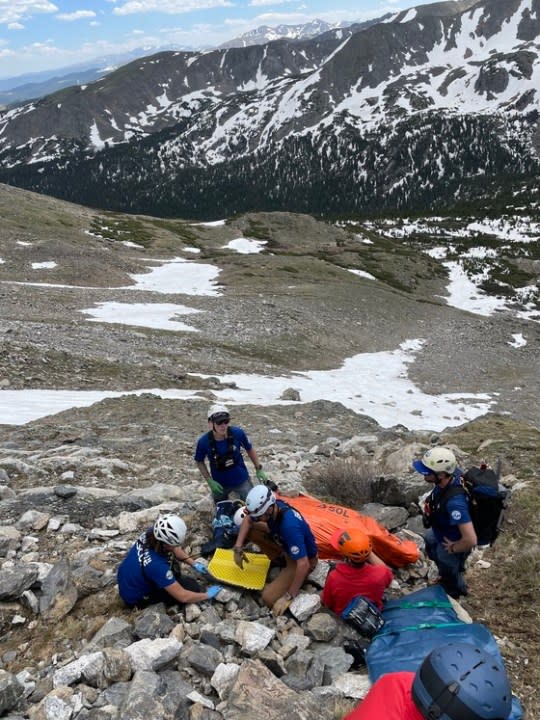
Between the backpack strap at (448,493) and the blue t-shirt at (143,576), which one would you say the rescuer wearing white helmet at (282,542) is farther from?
the backpack strap at (448,493)

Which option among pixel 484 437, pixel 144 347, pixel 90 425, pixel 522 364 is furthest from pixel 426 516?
pixel 522 364

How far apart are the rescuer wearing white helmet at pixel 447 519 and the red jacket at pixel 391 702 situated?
126 inches

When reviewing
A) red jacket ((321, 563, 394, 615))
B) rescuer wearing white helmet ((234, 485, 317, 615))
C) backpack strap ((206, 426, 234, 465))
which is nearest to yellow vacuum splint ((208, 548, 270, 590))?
rescuer wearing white helmet ((234, 485, 317, 615))

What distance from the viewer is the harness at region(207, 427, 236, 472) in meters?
10.2

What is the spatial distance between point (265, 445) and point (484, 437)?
676 centimetres

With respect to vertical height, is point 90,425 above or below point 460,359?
above

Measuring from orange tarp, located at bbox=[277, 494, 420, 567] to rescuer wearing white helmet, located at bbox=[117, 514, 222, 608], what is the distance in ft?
6.99

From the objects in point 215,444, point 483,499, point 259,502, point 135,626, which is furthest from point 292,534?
point 215,444

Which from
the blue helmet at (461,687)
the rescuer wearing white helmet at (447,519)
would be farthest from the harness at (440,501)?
the blue helmet at (461,687)

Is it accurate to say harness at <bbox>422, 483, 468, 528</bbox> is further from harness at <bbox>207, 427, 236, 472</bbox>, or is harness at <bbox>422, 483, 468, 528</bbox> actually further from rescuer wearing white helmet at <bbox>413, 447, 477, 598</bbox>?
harness at <bbox>207, 427, 236, 472</bbox>

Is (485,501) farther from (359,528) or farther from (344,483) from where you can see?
(344,483)

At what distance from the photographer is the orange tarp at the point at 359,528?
8461 mm

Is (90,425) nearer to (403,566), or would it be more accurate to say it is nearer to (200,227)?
(403,566)

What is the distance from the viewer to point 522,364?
41750mm
